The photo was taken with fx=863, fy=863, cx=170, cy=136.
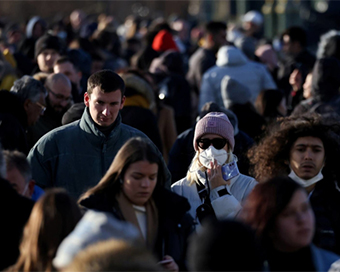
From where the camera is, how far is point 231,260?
3.79m

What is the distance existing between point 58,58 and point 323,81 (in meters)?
2.93

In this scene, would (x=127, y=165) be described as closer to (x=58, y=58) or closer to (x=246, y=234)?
(x=246, y=234)

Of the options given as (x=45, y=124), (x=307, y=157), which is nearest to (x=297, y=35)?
(x=45, y=124)

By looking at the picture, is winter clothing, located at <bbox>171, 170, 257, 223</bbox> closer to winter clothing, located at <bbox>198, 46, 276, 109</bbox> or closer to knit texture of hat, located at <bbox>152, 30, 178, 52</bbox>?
winter clothing, located at <bbox>198, 46, 276, 109</bbox>

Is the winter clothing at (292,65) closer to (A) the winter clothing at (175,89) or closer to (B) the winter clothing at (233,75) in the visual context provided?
(B) the winter clothing at (233,75)

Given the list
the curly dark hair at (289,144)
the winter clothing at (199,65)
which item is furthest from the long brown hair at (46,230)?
the winter clothing at (199,65)

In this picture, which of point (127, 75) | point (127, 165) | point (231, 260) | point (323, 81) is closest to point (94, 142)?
point (127, 165)

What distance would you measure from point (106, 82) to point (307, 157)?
160 centimetres

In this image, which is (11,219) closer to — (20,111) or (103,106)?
(103,106)

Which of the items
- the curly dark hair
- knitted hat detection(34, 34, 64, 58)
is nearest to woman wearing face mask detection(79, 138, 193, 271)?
the curly dark hair

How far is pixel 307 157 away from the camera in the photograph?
618 centimetres

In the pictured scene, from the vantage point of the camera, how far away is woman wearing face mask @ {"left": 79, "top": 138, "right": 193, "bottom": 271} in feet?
17.2

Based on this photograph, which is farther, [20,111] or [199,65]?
[199,65]

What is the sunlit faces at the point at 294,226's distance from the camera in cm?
462
